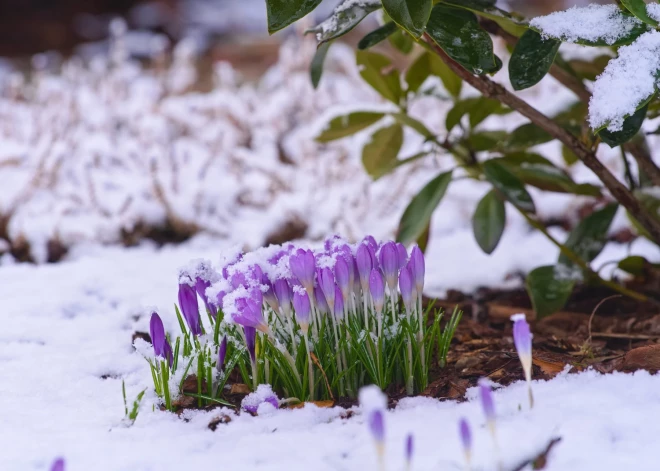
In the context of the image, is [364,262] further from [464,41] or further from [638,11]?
[638,11]

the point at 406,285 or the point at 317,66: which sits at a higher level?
the point at 317,66

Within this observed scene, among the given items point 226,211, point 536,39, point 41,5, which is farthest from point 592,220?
point 41,5

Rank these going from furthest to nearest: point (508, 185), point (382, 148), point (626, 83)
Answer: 1. point (382, 148)
2. point (508, 185)
3. point (626, 83)

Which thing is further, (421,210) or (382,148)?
(382,148)

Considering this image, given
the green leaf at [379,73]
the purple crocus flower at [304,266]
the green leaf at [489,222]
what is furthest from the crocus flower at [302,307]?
the green leaf at [379,73]

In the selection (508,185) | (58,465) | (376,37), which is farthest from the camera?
(508,185)

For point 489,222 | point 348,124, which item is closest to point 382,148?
point 348,124

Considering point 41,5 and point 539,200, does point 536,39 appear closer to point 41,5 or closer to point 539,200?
point 539,200
